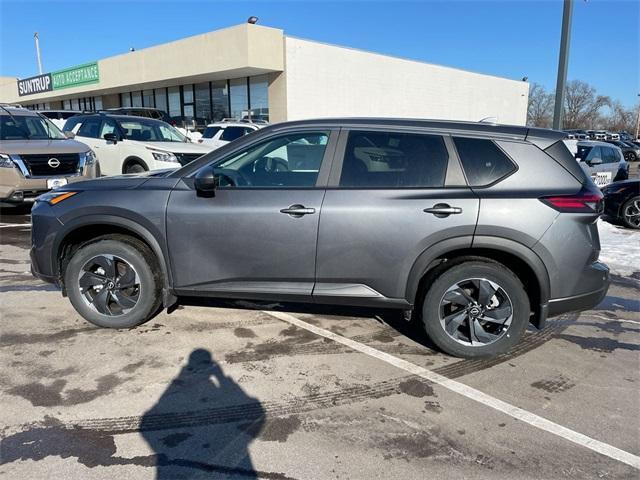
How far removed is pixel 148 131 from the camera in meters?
10.7

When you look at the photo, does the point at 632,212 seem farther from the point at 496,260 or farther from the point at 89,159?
the point at 89,159

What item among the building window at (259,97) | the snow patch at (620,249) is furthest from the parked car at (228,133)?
the building window at (259,97)

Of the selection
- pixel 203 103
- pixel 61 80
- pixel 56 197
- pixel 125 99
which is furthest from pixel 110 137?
pixel 61 80

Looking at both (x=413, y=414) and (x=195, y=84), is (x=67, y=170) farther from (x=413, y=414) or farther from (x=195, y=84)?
(x=195, y=84)

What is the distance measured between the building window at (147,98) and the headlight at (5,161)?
85.7ft

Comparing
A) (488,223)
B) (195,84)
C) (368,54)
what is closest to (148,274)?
(488,223)

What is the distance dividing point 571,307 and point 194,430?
9.29 feet

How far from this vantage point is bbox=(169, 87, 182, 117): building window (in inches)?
1174

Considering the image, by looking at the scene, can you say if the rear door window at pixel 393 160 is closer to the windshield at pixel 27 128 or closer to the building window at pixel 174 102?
the windshield at pixel 27 128

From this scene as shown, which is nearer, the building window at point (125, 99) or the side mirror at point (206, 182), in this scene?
the side mirror at point (206, 182)

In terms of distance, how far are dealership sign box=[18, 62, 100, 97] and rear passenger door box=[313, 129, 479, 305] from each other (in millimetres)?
34478

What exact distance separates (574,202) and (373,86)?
2463 cm

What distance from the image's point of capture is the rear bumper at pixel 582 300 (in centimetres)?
355

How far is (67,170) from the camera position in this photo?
8.53m
